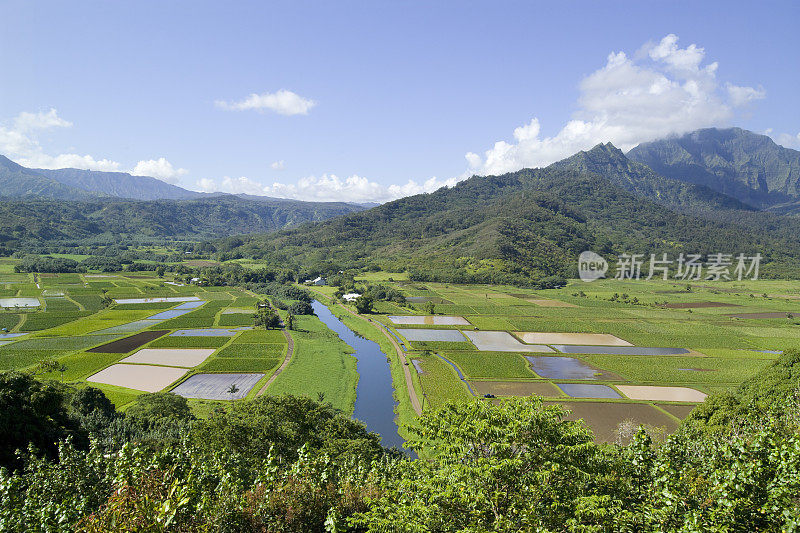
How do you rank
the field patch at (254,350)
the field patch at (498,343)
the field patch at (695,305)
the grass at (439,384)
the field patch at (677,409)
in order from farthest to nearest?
the field patch at (695,305) < the field patch at (498,343) < the field patch at (254,350) < the grass at (439,384) < the field patch at (677,409)

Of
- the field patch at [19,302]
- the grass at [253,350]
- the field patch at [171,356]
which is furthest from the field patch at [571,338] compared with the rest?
the field patch at [19,302]

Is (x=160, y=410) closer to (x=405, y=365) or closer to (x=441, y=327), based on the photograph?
(x=405, y=365)

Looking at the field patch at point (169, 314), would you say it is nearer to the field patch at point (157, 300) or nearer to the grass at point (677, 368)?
the field patch at point (157, 300)

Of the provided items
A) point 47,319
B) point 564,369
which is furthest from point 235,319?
point 564,369

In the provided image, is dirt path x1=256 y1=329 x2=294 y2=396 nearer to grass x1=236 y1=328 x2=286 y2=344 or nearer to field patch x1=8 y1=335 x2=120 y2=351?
grass x1=236 y1=328 x2=286 y2=344

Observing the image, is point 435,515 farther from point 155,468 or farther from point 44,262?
point 44,262

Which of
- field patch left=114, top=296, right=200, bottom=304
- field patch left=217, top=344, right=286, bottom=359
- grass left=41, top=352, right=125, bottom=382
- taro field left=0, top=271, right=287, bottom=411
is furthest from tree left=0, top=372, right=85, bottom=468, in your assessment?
field patch left=114, top=296, right=200, bottom=304

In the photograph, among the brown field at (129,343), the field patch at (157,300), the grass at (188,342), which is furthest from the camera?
the field patch at (157,300)
